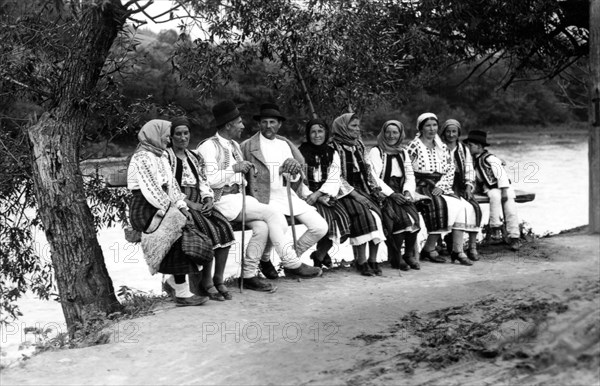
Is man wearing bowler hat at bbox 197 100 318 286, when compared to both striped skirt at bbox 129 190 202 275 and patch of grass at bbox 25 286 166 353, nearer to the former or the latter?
striped skirt at bbox 129 190 202 275

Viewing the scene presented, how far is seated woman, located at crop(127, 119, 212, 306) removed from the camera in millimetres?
6074

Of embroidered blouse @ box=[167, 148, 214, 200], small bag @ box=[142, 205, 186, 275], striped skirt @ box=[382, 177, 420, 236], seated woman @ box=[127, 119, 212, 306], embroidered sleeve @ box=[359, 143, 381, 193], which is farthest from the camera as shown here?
embroidered sleeve @ box=[359, 143, 381, 193]

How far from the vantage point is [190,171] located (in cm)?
655

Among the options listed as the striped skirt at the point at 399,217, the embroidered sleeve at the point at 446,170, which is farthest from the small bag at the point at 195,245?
the embroidered sleeve at the point at 446,170

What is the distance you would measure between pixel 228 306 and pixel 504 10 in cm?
550

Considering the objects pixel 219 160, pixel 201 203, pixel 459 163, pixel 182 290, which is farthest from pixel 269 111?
pixel 459 163

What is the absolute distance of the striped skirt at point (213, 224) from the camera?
20.8ft

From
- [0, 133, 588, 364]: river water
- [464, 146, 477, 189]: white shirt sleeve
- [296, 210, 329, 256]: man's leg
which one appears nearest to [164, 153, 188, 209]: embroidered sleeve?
[296, 210, 329, 256]: man's leg

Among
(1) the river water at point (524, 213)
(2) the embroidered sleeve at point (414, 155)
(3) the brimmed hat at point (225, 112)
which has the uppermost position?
(3) the brimmed hat at point (225, 112)

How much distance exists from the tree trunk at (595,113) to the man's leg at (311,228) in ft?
12.6

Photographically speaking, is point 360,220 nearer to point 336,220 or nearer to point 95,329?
point 336,220

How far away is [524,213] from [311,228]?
17.1 metres

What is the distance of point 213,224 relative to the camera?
6473mm
